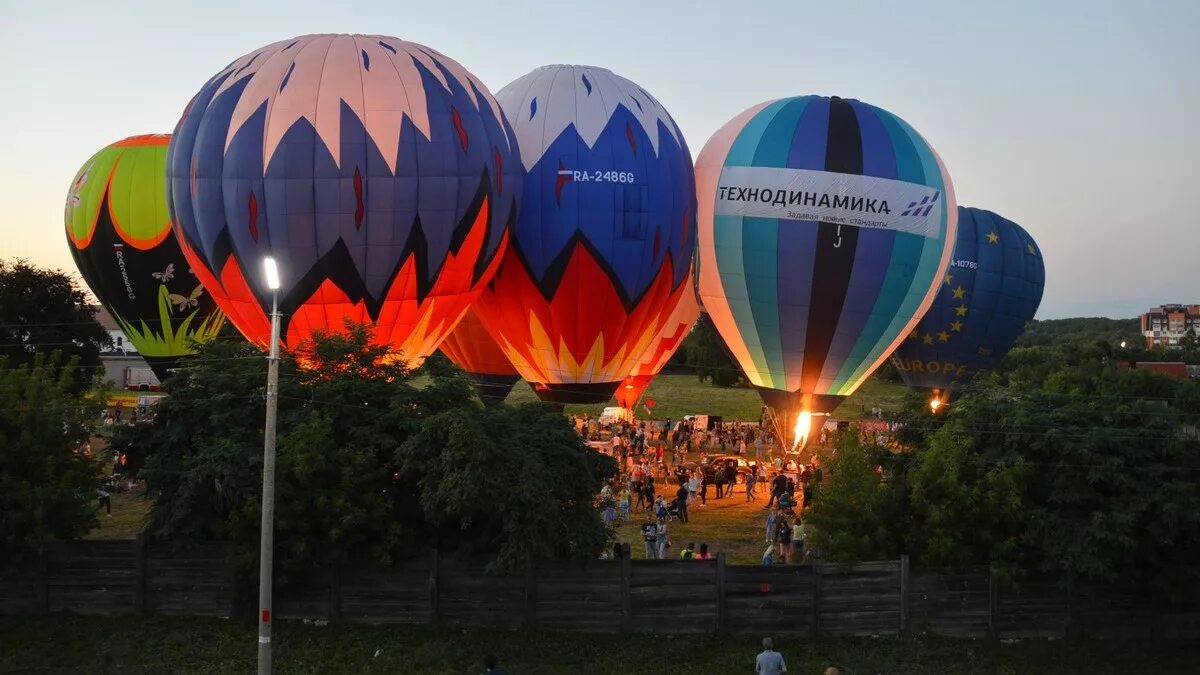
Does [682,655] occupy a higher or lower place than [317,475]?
lower

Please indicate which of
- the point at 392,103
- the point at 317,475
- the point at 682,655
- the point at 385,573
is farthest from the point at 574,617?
the point at 392,103

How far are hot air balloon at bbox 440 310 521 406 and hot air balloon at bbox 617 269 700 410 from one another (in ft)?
9.70

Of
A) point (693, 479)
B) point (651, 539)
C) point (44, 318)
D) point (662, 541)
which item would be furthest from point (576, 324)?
point (44, 318)

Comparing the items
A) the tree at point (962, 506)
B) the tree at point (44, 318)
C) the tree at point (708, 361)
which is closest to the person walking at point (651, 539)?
the tree at point (962, 506)

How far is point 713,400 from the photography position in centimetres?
5503

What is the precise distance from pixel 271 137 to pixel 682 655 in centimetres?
1131

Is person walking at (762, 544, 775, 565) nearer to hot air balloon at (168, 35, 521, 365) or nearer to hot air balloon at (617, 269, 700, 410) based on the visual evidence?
hot air balloon at (168, 35, 521, 365)

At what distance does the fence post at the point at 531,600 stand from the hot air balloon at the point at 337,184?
6.06 metres

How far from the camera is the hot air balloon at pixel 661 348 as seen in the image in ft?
93.1

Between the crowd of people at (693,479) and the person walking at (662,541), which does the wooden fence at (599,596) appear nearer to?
the crowd of people at (693,479)

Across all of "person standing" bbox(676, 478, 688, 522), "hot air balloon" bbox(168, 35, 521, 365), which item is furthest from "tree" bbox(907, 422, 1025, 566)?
"hot air balloon" bbox(168, 35, 521, 365)

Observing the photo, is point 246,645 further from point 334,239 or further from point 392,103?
point 392,103

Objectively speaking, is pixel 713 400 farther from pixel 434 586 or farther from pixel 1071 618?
pixel 434 586

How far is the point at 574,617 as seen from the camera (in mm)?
15977
